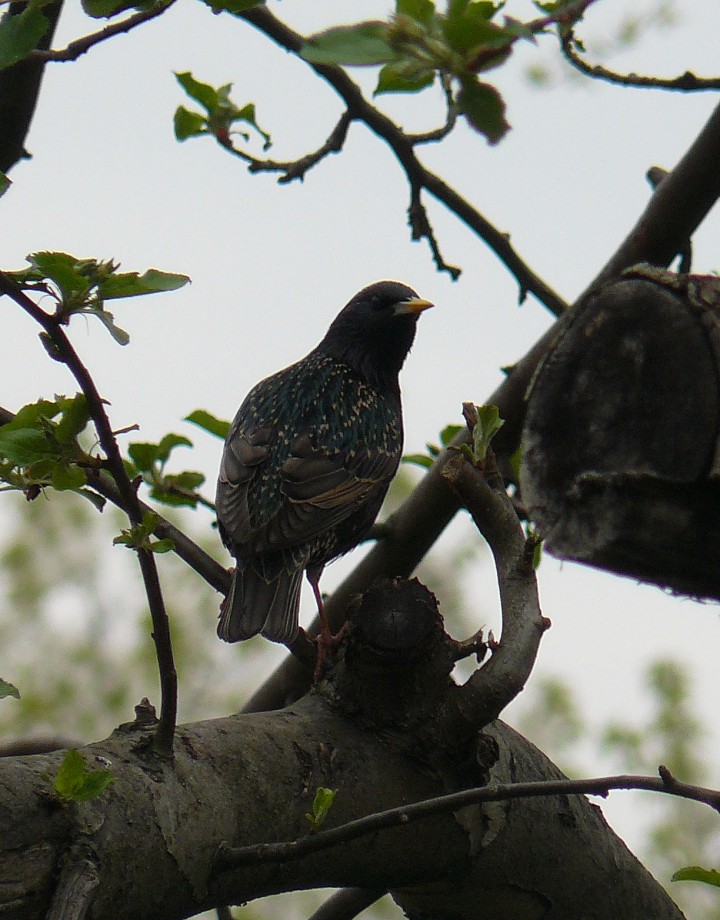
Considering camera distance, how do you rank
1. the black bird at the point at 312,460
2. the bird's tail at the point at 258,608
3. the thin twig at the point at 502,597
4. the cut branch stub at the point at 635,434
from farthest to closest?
the black bird at the point at 312,460
the bird's tail at the point at 258,608
the thin twig at the point at 502,597
the cut branch stub at the point at 635,434

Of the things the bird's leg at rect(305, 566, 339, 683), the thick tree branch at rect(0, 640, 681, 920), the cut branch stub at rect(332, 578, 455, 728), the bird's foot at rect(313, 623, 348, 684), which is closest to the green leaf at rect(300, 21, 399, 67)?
the thick tree branch at rect(0, 640, 681, 920)

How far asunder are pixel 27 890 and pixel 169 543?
20.9 inches

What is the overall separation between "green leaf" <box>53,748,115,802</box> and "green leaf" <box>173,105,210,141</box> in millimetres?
1964

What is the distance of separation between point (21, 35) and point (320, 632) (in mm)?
2202

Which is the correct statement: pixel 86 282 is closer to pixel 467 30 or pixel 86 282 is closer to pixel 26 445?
pixel 26 445

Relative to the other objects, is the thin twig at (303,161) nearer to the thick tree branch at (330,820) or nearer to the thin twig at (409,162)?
the thin twig at (409,162)

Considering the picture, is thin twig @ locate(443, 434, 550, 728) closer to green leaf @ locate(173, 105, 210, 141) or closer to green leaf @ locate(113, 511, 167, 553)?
green leaf @ locate(113, 511, 167, 553)

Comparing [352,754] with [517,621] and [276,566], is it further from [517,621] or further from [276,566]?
[276,566]

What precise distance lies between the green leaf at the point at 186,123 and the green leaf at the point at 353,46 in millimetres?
2039

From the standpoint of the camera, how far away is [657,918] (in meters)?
2.60

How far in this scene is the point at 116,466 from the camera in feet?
5.41

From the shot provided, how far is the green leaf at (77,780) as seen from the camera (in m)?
1.61

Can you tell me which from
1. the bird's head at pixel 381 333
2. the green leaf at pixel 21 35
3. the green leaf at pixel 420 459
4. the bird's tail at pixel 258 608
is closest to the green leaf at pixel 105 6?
the green leaf at pixel 21 35

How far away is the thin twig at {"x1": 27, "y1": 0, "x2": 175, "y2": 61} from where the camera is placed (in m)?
1.79
